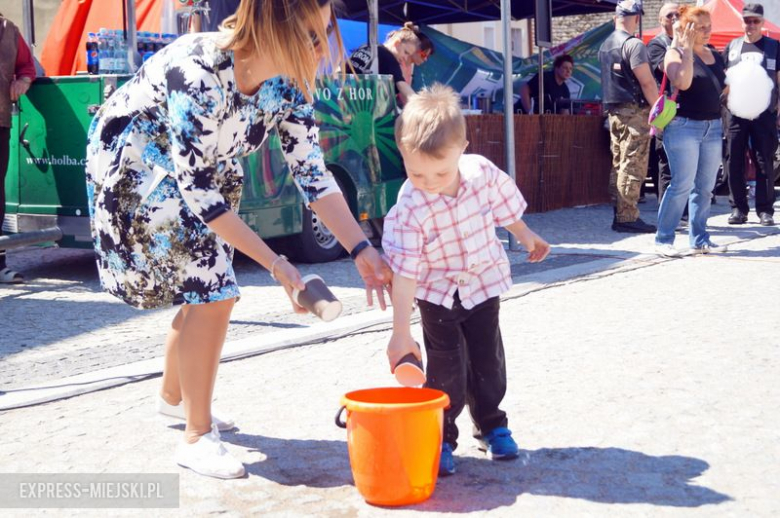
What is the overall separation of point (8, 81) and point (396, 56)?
12.5 ft

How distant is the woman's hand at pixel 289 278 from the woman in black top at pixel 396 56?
6.89 meters

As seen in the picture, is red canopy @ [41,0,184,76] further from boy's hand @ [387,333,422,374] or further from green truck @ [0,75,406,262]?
boy's hand @ [387,333,422,374]

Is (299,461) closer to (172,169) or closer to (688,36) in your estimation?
(172,169)

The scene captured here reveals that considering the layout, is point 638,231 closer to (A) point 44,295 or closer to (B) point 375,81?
(B) point 375,81

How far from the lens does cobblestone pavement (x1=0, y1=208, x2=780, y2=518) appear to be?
11.4ft

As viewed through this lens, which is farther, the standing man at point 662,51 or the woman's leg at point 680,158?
the standing man at point 662,51

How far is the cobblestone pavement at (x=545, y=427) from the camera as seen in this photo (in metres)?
3.48

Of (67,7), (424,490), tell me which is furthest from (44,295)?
(67,7)

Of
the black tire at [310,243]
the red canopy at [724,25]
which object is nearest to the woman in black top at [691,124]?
the black tire at [310,243]

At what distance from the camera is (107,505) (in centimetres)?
348

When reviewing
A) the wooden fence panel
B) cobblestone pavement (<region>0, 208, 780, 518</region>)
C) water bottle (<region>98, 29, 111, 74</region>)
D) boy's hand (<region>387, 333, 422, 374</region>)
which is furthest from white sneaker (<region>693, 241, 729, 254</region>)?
boy's hand (<region>387, 333, 422, 374</region>)

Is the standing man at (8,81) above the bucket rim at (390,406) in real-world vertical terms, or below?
above

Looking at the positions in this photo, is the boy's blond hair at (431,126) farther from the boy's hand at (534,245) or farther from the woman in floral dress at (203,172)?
the boy's hand at (534,245)

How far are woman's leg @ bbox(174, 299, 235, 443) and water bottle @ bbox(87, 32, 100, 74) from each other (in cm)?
498
